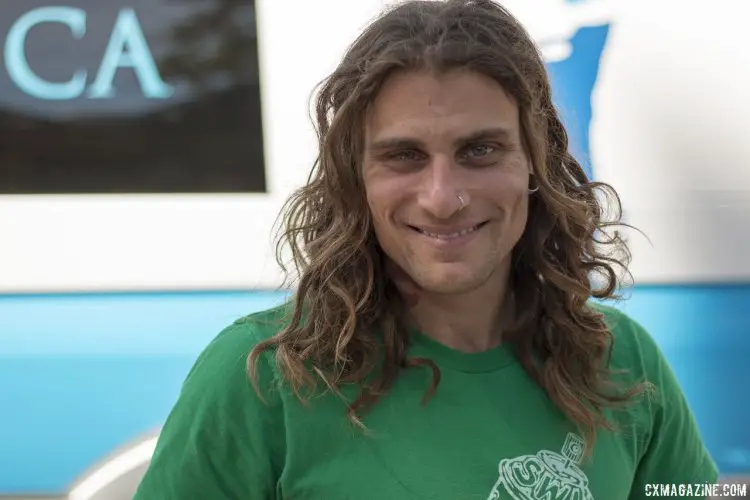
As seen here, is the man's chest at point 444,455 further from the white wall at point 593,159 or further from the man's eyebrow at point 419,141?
the white wall at point 593,159

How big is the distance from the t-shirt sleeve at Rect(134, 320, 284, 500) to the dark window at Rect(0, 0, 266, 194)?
886 millimetres

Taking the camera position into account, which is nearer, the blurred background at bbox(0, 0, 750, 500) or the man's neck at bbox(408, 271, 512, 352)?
the man's neck at bbox(408, 271, 512, 352)

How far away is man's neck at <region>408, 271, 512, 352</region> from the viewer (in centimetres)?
140

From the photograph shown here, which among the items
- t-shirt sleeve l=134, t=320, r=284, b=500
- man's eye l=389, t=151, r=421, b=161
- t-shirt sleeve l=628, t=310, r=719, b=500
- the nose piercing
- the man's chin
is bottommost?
t-shirt sleeve l=628, t=310, r=719, b=500

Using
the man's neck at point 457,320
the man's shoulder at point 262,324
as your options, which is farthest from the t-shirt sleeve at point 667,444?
the man's shoulder at point 262,324

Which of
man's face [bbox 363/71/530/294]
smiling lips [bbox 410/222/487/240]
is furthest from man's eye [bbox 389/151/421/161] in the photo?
smiling lips [bbox 410/222/487/240]

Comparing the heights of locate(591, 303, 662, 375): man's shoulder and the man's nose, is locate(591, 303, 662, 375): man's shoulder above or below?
below

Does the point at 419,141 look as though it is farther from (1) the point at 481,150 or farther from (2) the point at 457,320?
(2) the point at 457,320

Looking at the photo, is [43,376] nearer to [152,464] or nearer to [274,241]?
[274,241]

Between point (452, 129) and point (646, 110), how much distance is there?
39.2 inches

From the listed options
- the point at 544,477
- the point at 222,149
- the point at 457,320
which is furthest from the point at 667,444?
the point at 222,149

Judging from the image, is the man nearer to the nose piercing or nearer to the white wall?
the nose piercing

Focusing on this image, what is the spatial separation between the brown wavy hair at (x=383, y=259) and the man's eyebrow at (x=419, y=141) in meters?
0.07

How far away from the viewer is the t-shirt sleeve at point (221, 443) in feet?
3.94
